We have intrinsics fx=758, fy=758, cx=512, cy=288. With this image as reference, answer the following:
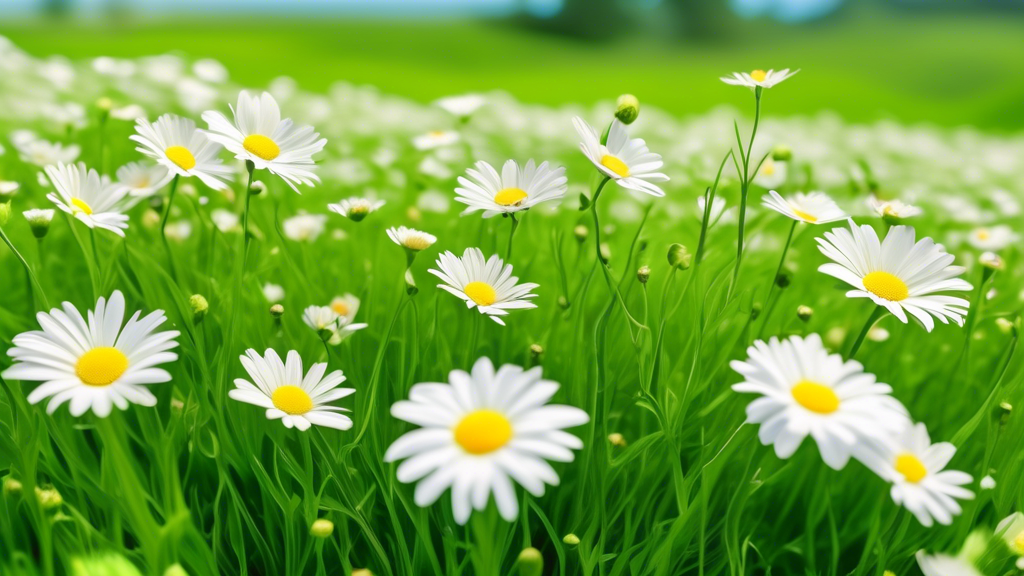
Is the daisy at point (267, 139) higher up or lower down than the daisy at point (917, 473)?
higher up

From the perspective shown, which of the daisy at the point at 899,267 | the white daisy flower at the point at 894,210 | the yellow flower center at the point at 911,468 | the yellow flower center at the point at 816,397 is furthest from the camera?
the white daisy flower at the point at 894,210

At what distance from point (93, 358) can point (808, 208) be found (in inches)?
49.1

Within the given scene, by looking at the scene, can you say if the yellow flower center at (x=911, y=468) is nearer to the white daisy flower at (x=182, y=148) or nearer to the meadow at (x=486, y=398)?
the meadow at (x=486, y=398)

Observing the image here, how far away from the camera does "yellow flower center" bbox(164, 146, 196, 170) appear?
4.17 ft

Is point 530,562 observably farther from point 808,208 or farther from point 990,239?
point 990,239

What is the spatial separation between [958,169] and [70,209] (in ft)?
18.6

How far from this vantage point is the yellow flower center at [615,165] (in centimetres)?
122

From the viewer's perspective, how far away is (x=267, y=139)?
133cm

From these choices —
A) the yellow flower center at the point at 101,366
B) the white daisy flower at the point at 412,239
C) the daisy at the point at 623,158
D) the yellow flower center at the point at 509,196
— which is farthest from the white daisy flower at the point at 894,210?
the yellow flower center at the point at 101,366

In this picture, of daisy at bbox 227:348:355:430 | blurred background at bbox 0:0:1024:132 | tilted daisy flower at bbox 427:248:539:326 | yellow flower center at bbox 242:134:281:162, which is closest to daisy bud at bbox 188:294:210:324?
daisy at bbox 227:348:355:430

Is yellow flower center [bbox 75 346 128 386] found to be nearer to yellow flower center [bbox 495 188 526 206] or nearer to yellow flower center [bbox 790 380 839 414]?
yellow flower center [bbox 495 188 526 206]

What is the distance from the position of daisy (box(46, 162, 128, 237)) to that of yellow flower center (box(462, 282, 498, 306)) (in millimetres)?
595

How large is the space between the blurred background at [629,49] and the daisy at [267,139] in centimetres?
911

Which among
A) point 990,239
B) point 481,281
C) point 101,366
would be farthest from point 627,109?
point 990,239
